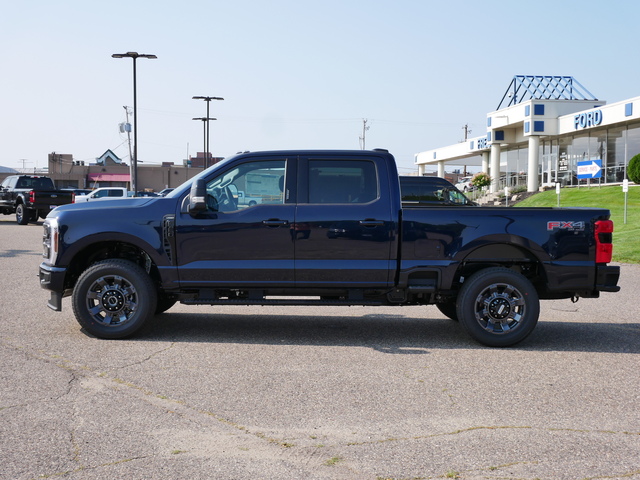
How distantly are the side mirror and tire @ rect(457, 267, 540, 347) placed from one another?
280cm

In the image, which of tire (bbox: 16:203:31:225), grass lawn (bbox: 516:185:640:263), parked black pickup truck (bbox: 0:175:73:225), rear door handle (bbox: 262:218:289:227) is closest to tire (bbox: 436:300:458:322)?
rear door handle (bbox: 262:218:289:227)

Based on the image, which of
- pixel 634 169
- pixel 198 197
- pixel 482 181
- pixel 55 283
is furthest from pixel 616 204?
pixel 55 283

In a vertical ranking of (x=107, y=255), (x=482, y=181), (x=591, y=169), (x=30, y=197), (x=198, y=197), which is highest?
(x=482, y=181)

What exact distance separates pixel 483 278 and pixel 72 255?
430 centimetres

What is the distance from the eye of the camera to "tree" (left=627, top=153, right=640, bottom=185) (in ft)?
128

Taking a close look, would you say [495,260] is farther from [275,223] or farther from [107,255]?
[107,255]

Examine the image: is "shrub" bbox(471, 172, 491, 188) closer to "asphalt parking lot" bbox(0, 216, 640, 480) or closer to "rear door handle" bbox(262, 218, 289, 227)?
"asphalt parking lot" bbox(0, 216, 640, 480)

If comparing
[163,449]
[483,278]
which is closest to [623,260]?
[483,278]

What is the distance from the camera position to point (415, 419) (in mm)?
5148

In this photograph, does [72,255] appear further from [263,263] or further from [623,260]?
[623,260]

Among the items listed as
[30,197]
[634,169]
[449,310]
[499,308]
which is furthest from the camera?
[634,169]

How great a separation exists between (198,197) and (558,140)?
4781 cm

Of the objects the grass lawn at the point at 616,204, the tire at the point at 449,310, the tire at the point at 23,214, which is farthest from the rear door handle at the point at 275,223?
the tire at the point at 23,214

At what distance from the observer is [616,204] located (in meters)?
35.7
